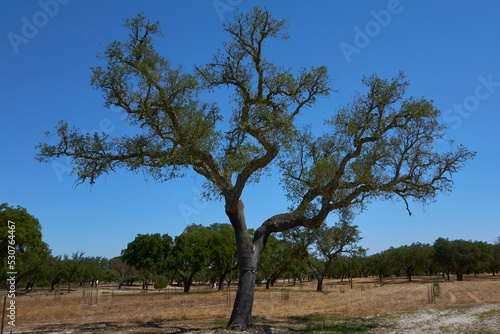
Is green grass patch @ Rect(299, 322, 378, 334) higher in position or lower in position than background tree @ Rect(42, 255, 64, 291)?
higher

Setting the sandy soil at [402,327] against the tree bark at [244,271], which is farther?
the tree bark at [244,271]

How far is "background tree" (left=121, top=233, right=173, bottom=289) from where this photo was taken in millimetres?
50528

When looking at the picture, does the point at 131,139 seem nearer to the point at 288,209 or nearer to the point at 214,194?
the point at 214,194

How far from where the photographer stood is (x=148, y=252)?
2062 inches

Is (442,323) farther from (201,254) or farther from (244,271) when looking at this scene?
(201,254)

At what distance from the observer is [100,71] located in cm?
1405

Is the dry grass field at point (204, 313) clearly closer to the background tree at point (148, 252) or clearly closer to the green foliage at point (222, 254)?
the background tree at point (148, 252)

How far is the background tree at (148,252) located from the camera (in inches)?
1989

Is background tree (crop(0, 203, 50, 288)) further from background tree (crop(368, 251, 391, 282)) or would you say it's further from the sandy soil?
background tree (crop(368, 251, 391, 282))

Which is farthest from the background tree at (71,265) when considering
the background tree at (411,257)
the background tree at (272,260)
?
the background tree at (411,257)

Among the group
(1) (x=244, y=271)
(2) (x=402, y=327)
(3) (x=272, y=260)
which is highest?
(1) (x=244, y=271)

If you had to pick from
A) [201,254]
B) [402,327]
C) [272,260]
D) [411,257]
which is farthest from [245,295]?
[411,257]

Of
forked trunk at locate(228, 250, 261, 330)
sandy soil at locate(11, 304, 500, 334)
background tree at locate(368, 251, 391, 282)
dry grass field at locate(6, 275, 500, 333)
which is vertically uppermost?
forked trunk at locate(228, 250, 261, 330)

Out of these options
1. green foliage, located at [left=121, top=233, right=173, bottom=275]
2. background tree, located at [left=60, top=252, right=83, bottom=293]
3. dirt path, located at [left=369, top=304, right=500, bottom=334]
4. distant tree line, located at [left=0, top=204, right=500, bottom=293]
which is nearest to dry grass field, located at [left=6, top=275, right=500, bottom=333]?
dirt path, located at [left=369, top=304, right=500, bottom=334]
